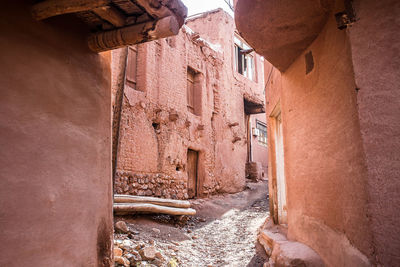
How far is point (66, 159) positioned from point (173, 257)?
8.65 feet

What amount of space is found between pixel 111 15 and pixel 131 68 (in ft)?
19.3

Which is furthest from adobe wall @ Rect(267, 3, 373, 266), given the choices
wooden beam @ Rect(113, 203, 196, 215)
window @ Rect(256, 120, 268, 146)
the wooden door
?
window @ Rect(256, 120, 268, 146)

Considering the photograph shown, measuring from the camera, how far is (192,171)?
10750 millimetres

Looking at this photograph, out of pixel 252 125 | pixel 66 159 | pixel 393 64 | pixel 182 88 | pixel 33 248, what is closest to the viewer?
pixel 393 64

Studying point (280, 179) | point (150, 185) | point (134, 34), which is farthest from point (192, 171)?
point (134, 34)

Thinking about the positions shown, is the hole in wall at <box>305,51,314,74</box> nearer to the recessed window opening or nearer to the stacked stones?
the stacked stones

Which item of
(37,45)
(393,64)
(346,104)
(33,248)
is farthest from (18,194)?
(393,64)

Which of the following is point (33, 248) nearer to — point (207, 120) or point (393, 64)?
point (393, 64)

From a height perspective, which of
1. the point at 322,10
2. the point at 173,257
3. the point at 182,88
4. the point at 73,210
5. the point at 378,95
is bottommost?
the point at 173,257

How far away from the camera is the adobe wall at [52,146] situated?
7.50 feet

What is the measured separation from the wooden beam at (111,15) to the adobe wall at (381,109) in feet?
6.54

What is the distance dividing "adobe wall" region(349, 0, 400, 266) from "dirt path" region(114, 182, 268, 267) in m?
2.69

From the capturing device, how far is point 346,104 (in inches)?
99.6

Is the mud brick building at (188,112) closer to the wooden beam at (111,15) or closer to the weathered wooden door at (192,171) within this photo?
the weathered wooden door at (192,171)
